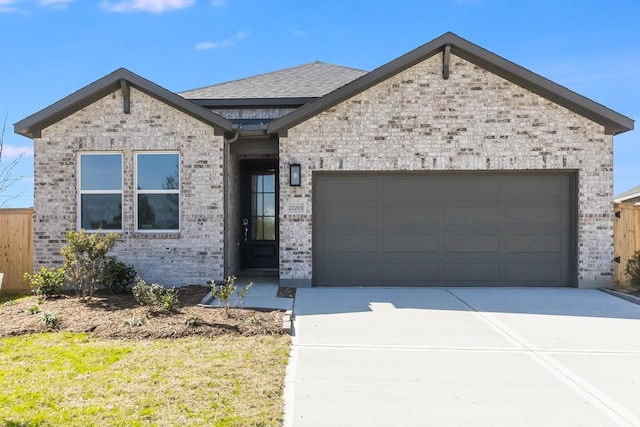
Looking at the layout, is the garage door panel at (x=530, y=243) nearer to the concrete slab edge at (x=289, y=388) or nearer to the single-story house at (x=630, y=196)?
the concrete slab edge at (x=289, y=388)

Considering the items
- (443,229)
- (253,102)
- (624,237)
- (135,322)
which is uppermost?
(253,102)

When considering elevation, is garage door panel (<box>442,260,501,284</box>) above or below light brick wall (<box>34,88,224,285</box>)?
below

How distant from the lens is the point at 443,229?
9.62 m

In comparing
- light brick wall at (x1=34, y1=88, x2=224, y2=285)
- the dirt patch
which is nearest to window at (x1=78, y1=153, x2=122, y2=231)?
light brick wall at (x1=34, y1=88, x2=224, y2=285)

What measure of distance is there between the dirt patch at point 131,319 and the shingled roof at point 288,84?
613 centimetres

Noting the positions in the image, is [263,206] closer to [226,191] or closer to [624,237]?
[226,191]

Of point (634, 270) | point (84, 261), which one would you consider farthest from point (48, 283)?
point (634, 270)

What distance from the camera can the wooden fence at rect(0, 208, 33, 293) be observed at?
9.93m

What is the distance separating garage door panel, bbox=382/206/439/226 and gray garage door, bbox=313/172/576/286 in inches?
0.8

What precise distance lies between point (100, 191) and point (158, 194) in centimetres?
123

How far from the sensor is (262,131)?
9.62 metres

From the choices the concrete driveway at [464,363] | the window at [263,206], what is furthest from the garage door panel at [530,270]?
the window at [263,206]

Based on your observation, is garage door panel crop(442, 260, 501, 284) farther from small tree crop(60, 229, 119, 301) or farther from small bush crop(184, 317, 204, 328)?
small tree crop(60, 229, 119, 301)

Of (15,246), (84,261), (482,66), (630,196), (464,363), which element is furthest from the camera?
(630,196)
